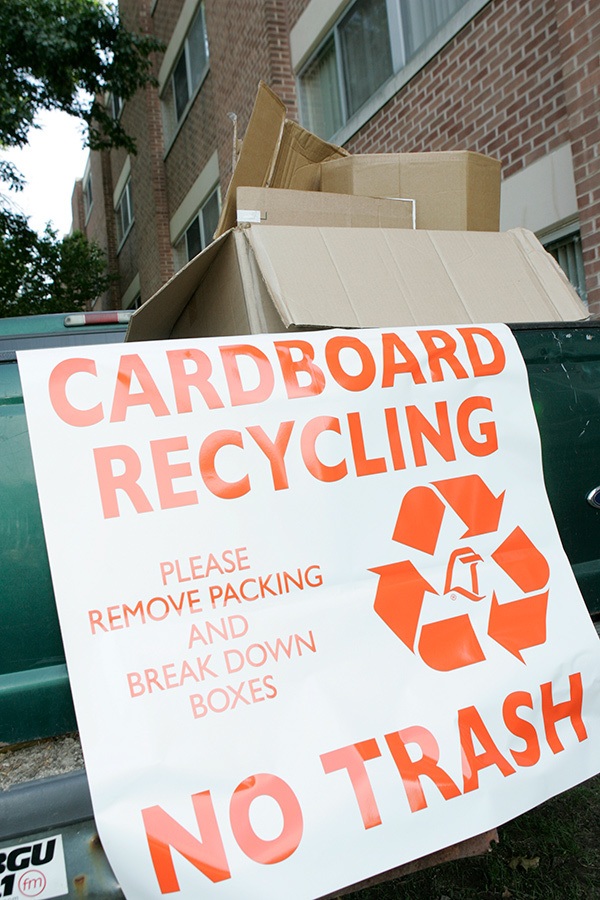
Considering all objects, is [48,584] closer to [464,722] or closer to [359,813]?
[359,813]

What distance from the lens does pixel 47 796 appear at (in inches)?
63.6

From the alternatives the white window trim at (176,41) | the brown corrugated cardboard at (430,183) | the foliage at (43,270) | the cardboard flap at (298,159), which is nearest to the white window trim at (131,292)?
the foliage at (43,270)

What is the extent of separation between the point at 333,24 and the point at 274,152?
6146mm

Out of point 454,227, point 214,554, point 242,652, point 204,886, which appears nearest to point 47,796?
point 204,886

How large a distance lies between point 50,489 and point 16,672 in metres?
0.47

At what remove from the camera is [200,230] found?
13.1 meters

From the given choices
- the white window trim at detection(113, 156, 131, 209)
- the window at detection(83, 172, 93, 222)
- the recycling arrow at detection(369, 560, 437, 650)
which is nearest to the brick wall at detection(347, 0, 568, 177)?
the recycling arrow at detection(369, 560, 437, 650)

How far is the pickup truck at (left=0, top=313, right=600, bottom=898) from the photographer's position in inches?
62.2

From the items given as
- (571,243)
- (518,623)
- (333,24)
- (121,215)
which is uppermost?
(121,215)

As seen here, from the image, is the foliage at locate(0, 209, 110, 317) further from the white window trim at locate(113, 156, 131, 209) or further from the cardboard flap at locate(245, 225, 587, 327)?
the cardboard flap at locate(245, 225, 587, 327)

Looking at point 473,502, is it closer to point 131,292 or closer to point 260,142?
point 260,142

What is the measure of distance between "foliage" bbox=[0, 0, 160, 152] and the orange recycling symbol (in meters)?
10.5

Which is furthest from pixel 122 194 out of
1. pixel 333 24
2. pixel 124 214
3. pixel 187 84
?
pixel 333 24

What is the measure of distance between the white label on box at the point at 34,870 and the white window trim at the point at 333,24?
6508mm
